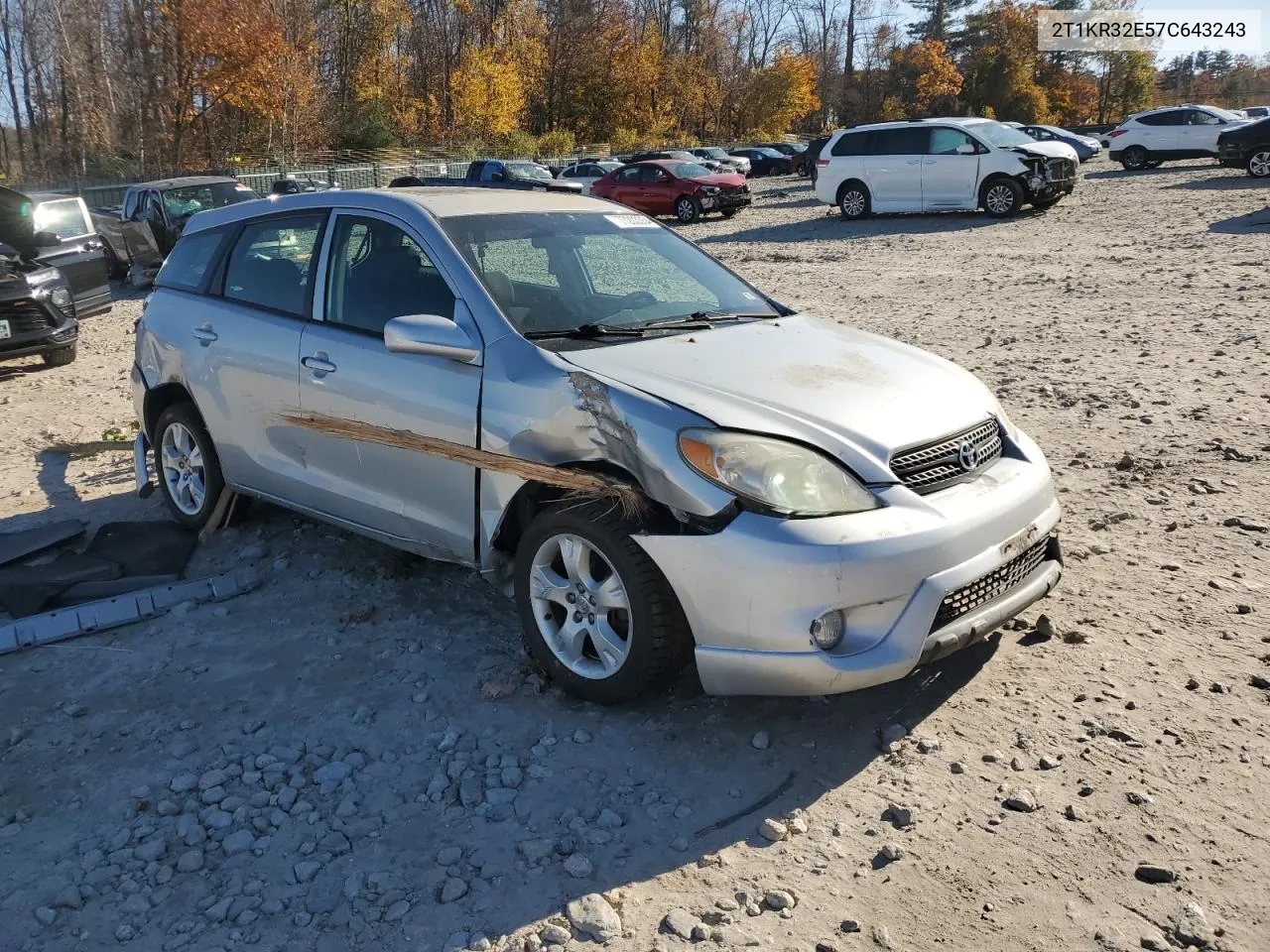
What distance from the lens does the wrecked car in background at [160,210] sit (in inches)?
688

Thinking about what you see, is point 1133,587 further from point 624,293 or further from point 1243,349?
point 1243,349

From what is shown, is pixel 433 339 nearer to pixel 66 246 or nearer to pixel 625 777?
pixel 625 777

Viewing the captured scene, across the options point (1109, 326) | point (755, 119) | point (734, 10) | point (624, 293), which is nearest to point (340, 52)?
point (755, 119)

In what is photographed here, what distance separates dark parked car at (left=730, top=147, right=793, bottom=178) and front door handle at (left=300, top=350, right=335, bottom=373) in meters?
43.6

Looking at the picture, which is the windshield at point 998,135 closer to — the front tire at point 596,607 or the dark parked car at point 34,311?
the dark parked car at point 34,311

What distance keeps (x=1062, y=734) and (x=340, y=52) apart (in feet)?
177

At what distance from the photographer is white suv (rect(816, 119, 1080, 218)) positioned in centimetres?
2011

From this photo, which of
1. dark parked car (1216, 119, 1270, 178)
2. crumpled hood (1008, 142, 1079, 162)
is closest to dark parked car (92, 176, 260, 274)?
crumpled hood (1008, 142, 1079, 162)

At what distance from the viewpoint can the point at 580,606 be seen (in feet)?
12.4

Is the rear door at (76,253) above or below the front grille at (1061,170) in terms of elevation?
below

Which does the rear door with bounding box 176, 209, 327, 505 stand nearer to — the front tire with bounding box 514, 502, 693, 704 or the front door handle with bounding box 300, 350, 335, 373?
the front door handle with bounding box 300, 350, 335, 373

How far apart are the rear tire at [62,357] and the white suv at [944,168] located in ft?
50.8

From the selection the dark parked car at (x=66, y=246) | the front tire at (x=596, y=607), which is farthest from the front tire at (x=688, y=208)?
the front tire at (x=596, y=607)

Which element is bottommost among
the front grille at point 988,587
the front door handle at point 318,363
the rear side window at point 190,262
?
the front grille at point 988,587
